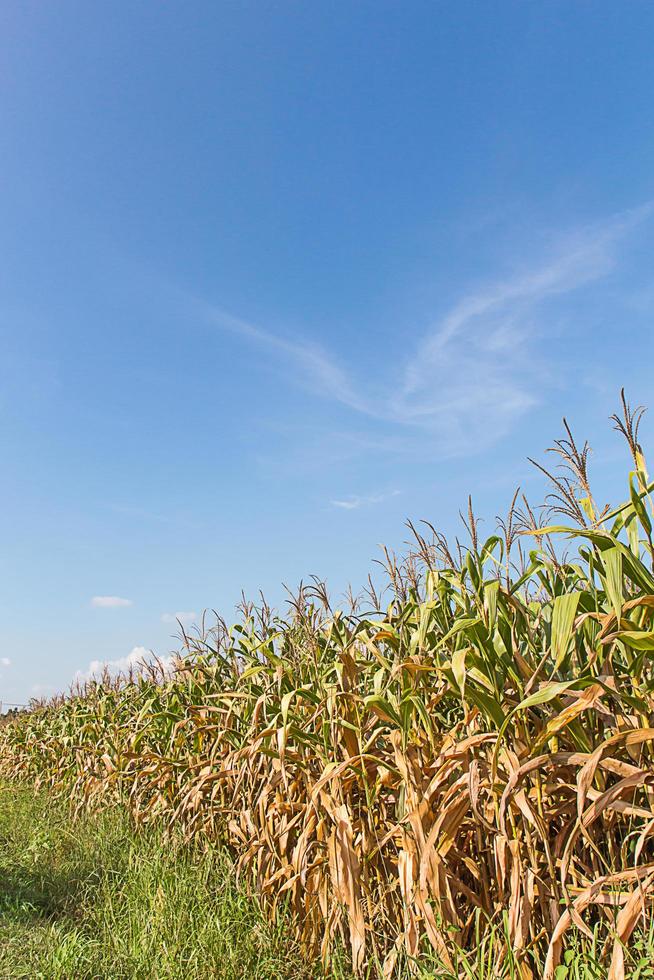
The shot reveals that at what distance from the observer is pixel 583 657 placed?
2.30m

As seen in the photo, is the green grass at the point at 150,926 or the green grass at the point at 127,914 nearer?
the green grass at the point at 150,926

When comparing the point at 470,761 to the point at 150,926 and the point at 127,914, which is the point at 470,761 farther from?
the point at 127,914

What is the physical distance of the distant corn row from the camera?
78.7 inches

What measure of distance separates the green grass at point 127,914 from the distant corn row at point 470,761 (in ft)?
0.64

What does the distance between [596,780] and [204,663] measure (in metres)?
3.09

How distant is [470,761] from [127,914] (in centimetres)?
239

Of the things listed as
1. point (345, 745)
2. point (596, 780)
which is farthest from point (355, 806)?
point (596, 780)

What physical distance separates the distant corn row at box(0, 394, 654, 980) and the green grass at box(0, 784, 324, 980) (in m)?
0.19

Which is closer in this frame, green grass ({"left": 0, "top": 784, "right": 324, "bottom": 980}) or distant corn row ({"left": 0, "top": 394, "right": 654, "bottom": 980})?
distant corn row ({"left": 0, "top": 394, "right": 654, "bottom": 980})

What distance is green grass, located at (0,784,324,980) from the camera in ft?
9.71

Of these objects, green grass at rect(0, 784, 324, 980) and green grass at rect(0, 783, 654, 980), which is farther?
green grass at rect(0, 784, 324, 980)

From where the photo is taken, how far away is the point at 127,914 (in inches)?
141

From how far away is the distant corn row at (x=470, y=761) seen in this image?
2.00 meters

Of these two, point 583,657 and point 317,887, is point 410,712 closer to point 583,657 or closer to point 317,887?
point 583,657
